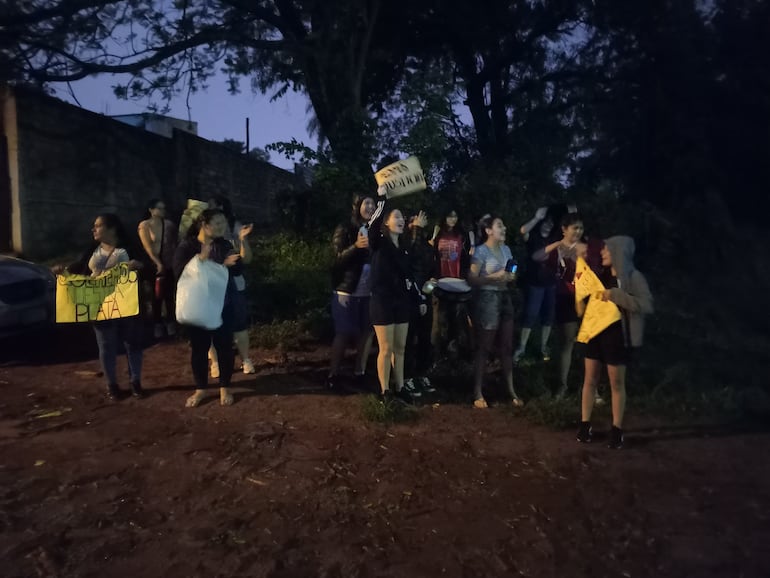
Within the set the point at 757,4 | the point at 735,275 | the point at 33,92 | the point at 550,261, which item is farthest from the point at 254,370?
the point at 757,4

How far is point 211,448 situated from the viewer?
16.0ft

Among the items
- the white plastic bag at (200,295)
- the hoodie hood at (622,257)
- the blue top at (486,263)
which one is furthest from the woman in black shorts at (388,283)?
the hoodie hood at (622,257)

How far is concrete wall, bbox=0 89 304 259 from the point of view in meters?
11.0

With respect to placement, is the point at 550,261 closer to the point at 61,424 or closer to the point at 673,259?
the point at 61,424

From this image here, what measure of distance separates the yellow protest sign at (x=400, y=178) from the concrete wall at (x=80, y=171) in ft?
14.1

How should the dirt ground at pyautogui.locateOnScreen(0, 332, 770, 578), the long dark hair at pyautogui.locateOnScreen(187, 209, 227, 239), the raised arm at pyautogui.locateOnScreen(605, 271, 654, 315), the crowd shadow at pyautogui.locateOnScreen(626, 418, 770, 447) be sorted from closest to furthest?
the dirt ground at pyautogui.locateOnScreen(0, 332, 770, 578) < the raised arm at pyautogui.locateOnScreen(605, 271, 654, 315) < the crowd shadow at pyautogui.locateOnScreen(626, 418, 770, 447) < the long dark hair at pyautogui.locateOnScreen(187, 209, 227, 239)

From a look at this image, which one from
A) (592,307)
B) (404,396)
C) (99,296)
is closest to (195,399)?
(99,296)

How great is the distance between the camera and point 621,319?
4867 mm

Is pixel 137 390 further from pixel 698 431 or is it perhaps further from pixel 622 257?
pixel 698 431

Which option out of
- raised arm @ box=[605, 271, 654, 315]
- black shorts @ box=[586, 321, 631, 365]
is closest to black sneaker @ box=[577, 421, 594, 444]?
black shorts @ box=[586, 321, 631, 365]

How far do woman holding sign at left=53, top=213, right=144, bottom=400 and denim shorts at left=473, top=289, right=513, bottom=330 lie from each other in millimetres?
3218

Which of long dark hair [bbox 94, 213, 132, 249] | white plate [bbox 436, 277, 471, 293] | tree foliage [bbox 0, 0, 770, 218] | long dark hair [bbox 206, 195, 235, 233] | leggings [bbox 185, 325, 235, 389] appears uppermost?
tree foliage [bbox 0, 0, 770, 218]

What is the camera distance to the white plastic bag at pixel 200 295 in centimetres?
544

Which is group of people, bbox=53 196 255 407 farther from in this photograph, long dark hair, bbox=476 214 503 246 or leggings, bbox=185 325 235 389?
long dark hair, bbox=476 214 503 246
